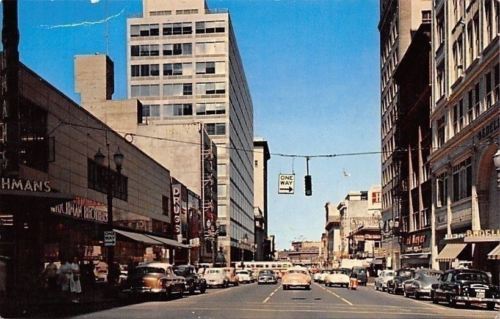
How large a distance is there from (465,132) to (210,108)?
180ft

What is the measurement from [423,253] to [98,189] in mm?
32543

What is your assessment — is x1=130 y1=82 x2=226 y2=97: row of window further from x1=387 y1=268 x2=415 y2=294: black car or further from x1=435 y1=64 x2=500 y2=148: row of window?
x1=387 y1=268 x2=415 y2=294: black car

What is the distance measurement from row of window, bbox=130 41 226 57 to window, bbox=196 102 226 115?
736cm

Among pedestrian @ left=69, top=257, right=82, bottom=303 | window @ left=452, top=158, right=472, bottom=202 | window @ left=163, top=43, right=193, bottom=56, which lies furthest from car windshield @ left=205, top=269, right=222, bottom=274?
window @ left=163, top=43, right=193, bottom=56

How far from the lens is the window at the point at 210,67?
304 feet

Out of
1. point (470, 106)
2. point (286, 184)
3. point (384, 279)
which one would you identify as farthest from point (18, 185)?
point (384, 279)

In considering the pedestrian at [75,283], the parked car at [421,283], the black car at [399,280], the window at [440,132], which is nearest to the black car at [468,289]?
the parked car at [421,283]

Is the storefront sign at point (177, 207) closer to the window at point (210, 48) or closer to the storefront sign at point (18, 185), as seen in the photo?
the window at point (210, 48)

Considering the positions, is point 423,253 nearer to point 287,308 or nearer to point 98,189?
point 98,189

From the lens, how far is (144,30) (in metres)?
74.3

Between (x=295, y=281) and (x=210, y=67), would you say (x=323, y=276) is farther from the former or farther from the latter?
(x=210, y=67)

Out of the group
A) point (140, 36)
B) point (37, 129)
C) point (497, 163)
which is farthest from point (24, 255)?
point (140, 36)

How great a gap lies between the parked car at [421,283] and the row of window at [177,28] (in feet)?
115

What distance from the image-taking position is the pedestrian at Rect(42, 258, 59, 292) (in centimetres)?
3234
